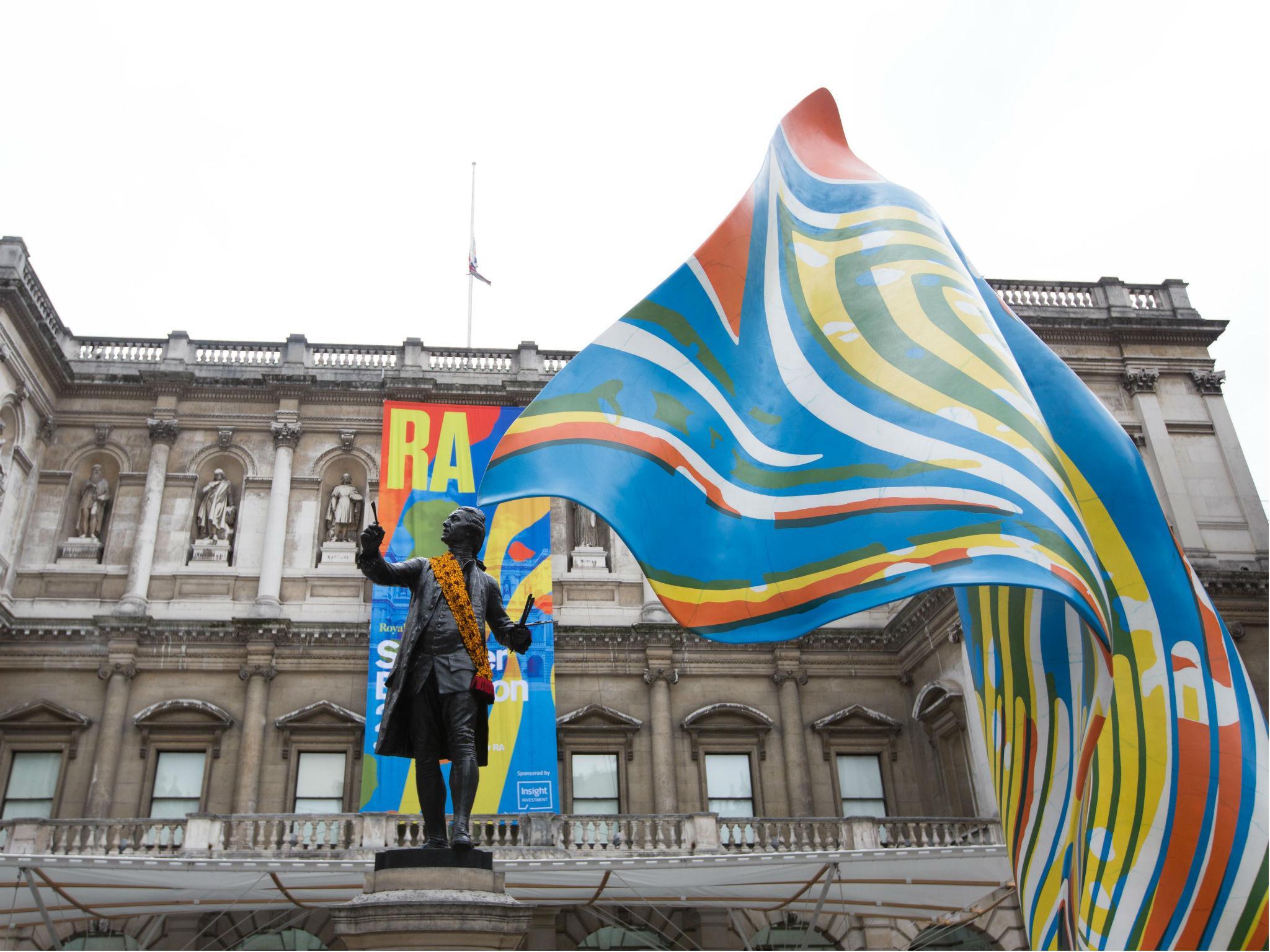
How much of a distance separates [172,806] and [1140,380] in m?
21.4

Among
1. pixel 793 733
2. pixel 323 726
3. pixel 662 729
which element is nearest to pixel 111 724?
pixel 323 726

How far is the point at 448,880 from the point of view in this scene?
5902 millimetres

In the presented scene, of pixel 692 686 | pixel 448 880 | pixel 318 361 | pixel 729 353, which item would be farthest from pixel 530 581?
pixel 448 880

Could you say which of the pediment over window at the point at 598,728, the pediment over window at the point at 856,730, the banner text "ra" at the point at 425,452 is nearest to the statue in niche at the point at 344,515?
the banner text "ra" at the point at 425,452

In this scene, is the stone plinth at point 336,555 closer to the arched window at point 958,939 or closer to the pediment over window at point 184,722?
the pediment over window at point 184,722

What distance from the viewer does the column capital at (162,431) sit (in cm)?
2361

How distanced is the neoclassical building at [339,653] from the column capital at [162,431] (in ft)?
0.38

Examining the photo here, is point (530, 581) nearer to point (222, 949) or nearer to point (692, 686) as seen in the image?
point (692, 686)

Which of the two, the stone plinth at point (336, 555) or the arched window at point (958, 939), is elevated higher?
the stone plinth at point (336, 555)

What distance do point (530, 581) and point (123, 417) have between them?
385 inches

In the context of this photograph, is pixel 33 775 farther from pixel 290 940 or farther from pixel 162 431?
pixel 162 431

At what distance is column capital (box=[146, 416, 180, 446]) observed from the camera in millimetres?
23609

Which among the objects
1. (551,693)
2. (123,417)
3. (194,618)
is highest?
(123,417)

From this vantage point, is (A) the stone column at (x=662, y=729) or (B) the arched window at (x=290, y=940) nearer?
(B) the arched window at (x=290, y=940)
